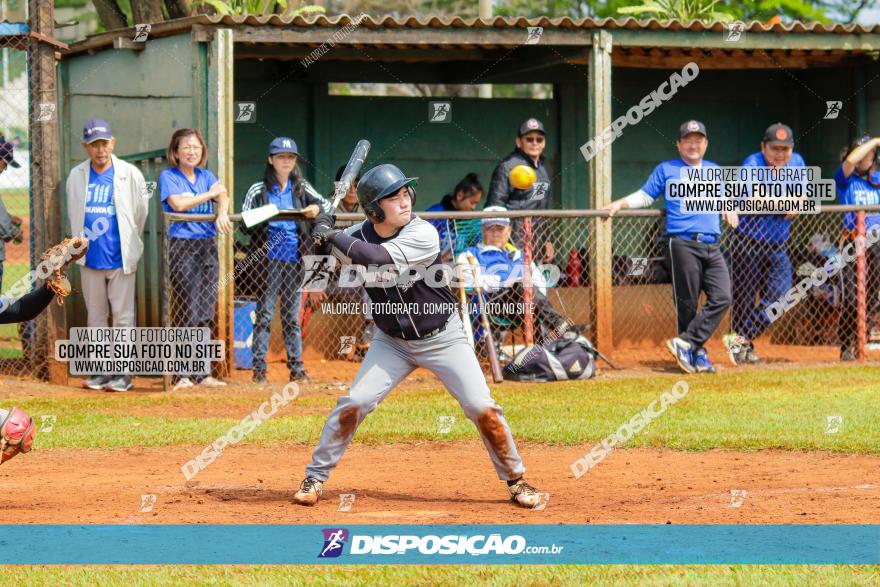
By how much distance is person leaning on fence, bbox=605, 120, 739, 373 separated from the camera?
39.9 ft

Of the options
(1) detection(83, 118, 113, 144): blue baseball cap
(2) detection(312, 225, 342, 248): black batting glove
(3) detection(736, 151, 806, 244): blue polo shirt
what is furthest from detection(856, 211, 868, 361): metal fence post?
(2) detection(312, 225, 342, 248): black batting glove

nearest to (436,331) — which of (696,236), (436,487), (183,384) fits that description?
(436,487)

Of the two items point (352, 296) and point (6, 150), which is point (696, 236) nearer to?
point (352, 296)

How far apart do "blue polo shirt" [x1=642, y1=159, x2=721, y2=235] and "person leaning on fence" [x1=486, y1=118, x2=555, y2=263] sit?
1.02 meters

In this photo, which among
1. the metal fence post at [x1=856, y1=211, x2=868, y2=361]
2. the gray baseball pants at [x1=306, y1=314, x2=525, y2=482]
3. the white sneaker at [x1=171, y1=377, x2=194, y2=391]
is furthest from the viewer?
the metal fence post at [x1=856, y1=211, x2=868, y2=361]

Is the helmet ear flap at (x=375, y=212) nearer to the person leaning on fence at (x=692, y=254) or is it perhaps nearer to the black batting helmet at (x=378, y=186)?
the black batting helmet at (x=378, y=186)

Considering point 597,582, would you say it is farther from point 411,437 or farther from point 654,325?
point 654,325

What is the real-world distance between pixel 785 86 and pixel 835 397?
7.51 meters

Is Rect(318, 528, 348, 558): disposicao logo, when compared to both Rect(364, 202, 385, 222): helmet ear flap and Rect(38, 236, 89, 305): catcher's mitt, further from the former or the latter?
Rect(38, 236, 89, 305): catcher's mitt

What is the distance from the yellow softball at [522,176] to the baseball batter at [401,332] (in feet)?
17.5

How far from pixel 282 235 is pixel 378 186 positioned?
4.91 m

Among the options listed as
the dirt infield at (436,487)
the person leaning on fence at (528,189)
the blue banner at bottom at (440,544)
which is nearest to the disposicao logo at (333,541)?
the blue banner at bottom at (440,544)

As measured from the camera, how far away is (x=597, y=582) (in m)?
5.30

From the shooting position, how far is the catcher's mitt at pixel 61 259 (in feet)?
22.1
